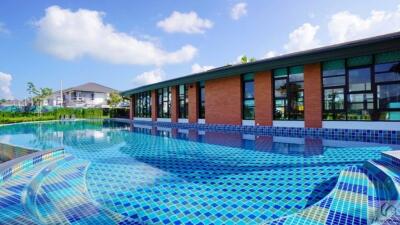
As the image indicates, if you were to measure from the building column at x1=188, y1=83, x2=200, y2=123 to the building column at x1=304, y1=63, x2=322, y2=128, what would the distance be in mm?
7831

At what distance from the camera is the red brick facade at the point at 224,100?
1399cm

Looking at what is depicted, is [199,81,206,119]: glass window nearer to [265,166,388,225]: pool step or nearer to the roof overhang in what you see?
the roof overhang

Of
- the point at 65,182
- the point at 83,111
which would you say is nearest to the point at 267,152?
the point at 65,182

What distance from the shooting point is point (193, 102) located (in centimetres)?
1717

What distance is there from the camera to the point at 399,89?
8727 mm

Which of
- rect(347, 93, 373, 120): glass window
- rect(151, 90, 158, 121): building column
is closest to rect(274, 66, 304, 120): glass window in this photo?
rect(347, 93, 373, 120): glass window

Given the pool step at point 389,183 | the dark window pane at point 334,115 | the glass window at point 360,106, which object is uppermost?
the glass window at point 360,106

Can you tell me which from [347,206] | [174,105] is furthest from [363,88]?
[174,105]

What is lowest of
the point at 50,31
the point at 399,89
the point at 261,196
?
the point at 261,196

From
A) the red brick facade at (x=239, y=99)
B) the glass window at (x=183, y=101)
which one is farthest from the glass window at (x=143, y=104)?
the glass window at (x=183, y=101)

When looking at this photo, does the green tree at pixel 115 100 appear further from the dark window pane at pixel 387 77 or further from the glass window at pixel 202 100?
the dark window pane at pixel 387 77

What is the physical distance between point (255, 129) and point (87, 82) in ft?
165

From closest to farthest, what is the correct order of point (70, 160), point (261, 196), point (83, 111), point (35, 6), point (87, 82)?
point (261, 196) → point (70, 160) → point (35, 6) → point (83, 111) → point (87, 82)

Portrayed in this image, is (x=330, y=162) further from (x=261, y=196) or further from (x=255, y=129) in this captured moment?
(x=255, y=129)
